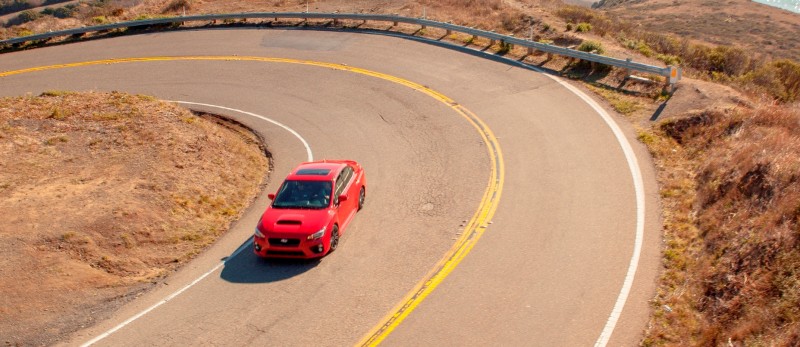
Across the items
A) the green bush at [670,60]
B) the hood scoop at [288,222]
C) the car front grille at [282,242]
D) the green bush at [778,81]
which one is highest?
the green bush at [670,60]

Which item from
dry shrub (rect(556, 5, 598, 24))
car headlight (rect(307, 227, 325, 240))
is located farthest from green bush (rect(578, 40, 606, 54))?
car headlight (rect(307, 227, 325, 240))

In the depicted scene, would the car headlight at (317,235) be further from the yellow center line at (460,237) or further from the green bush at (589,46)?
the green bush at (589,46)

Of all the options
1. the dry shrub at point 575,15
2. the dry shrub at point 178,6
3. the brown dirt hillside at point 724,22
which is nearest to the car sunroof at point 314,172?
the dry shrub at point 575,15

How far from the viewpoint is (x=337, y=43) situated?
108 ft

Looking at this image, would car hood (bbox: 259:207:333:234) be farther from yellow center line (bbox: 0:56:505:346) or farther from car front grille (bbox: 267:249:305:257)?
yellow center line (bbox: 0:56:505:346)

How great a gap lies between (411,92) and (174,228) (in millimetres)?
12157

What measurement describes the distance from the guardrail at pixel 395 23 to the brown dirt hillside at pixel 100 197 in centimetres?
1251

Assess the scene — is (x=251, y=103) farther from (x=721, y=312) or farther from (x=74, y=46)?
(x=721, y=312)

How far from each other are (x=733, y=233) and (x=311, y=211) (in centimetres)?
876

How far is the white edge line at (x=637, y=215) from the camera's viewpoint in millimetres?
11297

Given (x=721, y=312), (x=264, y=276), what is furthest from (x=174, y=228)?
(x=721, y=312)

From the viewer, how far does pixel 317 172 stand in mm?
16141

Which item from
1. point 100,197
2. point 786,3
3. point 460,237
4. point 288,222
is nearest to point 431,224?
point 460,237

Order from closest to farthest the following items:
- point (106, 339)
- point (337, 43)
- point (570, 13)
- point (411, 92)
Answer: point (106, 339), point (411, 92), point (337, 43), point (570, 13)
